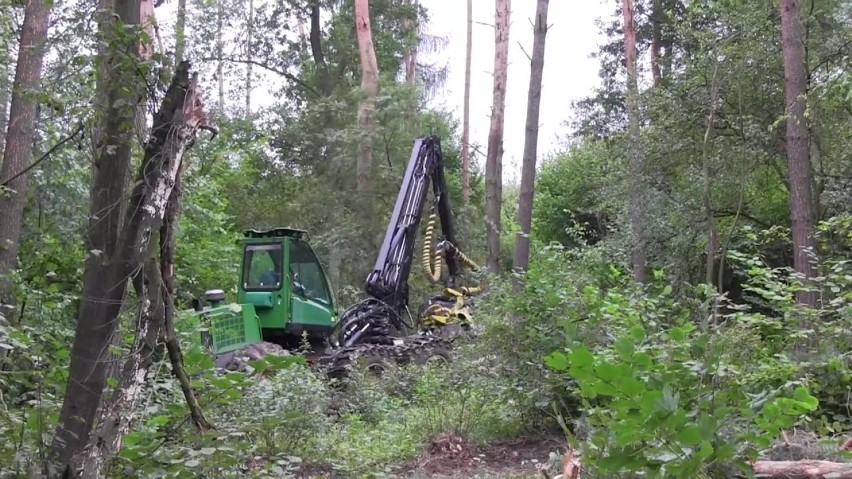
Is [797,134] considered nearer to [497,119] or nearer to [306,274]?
[306,274]

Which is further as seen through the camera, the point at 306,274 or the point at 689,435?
the point at 306,274

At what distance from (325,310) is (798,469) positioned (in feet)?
32.1

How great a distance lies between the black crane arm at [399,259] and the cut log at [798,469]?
835cm

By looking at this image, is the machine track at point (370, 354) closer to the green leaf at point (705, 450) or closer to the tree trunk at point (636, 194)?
the tree trunk at point (636, 194)

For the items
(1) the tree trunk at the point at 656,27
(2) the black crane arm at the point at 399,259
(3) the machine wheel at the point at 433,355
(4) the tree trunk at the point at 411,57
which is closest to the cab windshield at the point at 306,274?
(2) the black crane arm at the point at 399,259

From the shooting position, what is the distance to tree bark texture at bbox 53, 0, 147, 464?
3.12 meters

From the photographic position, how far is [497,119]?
19.5m

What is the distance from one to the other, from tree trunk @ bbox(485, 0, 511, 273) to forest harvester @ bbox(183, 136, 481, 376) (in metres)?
4.88

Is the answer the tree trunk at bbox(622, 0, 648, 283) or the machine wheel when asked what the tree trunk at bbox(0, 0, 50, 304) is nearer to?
the machine wheel

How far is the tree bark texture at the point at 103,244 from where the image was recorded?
10.2 feet

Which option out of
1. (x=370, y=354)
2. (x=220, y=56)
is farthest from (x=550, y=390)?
(x=220, y=56)

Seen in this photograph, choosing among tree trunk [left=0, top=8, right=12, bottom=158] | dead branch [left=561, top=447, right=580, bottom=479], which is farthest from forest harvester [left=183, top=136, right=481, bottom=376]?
dead branch [left=561, top=447, right=580, bottom=479]

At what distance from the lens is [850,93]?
6430 mm

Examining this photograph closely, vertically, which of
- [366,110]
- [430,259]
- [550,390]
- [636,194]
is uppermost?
[366,110]
